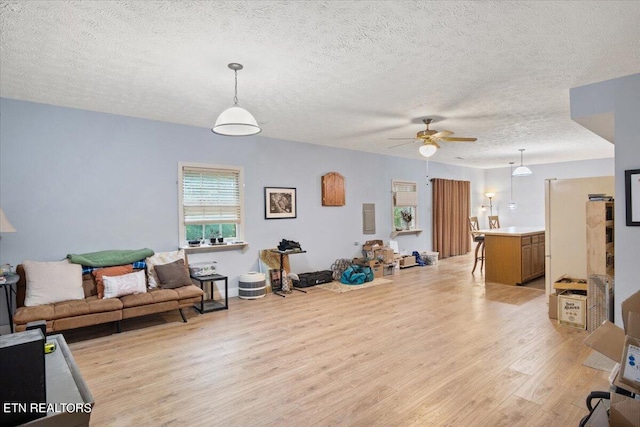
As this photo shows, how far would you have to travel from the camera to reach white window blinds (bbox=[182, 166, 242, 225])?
213 inches

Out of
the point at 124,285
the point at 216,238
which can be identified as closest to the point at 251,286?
the point at 216,238

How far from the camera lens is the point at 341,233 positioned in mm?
7496

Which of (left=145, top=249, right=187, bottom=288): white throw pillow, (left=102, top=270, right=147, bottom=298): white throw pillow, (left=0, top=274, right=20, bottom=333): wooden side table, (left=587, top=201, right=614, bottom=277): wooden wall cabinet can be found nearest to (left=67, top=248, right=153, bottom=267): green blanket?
(left=145, top=249, right=187, bottom=288): white throw pillow

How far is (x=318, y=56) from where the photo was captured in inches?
119

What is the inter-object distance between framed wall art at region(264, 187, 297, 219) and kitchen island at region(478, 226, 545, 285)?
362cm

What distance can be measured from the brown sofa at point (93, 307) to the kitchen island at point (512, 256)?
508 centimetres

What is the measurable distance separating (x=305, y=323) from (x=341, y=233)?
3.33 meters

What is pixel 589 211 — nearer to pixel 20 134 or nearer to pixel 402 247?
Result: pixel 402 247

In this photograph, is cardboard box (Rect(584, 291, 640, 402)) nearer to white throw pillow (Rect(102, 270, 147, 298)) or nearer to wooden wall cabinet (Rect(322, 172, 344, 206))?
white throw pillow (Rect(102, 270, 147, 298))

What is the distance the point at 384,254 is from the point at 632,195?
15.0 feet

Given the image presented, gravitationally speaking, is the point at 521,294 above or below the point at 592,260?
below

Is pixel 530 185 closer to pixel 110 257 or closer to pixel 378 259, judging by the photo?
pixel 378 259

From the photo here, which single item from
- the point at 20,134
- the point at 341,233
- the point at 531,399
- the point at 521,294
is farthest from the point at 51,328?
the point at 521,294

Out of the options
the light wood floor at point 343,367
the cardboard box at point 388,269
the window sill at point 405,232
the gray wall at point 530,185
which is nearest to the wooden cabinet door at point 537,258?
the light wood floor at point 343,367
